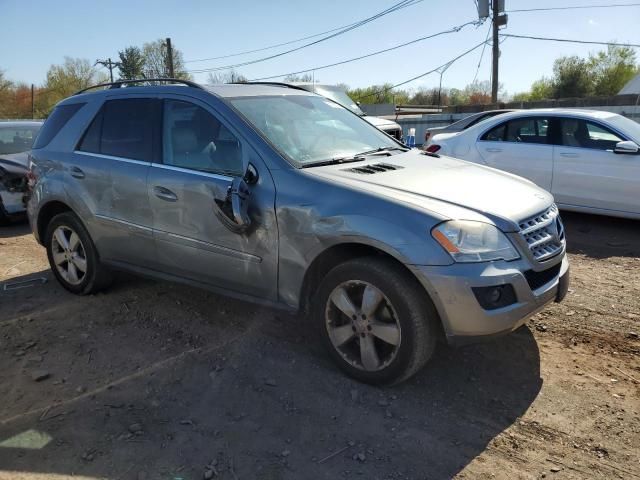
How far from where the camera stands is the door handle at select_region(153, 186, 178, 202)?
388 centimetres

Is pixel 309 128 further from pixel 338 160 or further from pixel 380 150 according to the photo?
pixel 380 150

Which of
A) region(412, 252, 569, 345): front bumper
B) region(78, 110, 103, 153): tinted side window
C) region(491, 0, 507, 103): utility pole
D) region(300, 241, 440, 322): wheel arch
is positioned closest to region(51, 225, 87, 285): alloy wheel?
region(78, 110, 103, 153): tinted side window

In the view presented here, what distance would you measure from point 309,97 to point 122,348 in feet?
8.16

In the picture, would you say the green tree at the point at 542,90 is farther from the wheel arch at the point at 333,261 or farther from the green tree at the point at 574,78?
the wheel arch at the point at 333,261

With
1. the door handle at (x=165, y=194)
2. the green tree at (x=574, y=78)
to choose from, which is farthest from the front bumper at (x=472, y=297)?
the green tree at (x=574, y=78)

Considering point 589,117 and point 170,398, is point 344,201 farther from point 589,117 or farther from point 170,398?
point 589,117

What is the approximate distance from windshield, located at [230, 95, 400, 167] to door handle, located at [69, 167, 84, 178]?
165 centimetres

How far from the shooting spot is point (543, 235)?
10.6ft

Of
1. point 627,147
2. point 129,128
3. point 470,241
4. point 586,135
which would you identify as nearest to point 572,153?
point 586,135

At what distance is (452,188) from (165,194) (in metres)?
2.06

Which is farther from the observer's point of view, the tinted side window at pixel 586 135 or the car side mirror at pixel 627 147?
the tinted side window at pixel 586 135

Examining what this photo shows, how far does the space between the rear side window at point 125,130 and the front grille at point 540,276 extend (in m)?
2.85

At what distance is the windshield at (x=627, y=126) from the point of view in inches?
263

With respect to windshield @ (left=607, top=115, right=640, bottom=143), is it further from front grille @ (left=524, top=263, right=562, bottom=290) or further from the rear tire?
the rear tire
